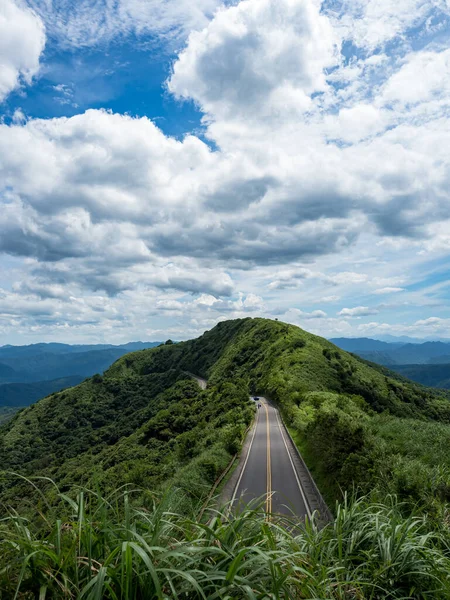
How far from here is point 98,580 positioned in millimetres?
3412

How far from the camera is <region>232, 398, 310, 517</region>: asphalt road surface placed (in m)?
23.7

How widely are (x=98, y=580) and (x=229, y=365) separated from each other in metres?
111

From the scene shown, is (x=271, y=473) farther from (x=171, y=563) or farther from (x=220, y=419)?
(x=171, y=563)

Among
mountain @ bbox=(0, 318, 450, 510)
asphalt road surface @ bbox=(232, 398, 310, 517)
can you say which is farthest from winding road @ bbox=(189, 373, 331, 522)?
mountain @ bbox=(0, 318, 450, 510)

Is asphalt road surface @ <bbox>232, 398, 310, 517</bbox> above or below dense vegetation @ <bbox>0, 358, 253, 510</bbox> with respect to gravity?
above

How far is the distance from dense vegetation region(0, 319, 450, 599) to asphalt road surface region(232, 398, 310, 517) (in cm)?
200

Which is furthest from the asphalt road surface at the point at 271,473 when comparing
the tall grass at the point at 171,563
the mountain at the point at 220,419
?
the tall grass at the point at 171,563

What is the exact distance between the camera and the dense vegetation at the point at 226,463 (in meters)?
4.15

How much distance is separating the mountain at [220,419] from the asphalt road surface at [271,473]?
1.95 metres

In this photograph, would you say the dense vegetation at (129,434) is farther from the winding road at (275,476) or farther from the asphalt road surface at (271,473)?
the asphalt road surface at (271,473)

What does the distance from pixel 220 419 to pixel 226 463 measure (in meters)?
20.0

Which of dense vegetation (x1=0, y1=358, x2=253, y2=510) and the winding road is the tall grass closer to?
dense vegetation (x1=0, y1=358, x2=253, y2=510)

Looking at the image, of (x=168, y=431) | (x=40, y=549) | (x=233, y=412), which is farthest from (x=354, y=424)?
(x=168, y=431)

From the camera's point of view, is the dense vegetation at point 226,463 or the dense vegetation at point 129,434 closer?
the dense vegetation at point 226,463
